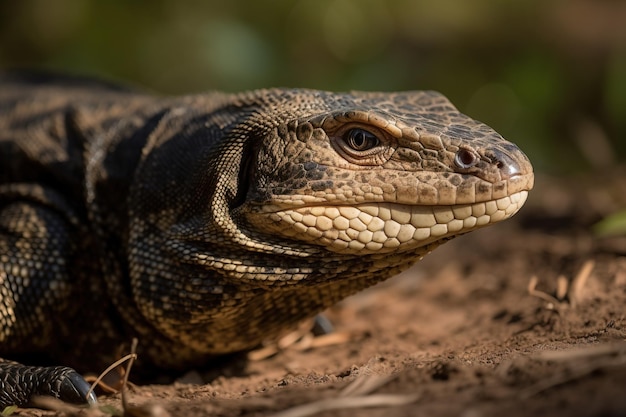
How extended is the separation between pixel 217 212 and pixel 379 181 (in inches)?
38.7

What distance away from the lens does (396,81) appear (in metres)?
13.2

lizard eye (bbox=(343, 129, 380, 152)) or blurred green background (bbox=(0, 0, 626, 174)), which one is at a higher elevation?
blurred green background (bbox=(0, 0, 626, 174))

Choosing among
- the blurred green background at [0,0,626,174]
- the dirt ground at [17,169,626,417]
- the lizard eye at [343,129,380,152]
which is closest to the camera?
the dirt ground at [17,169,626,417]

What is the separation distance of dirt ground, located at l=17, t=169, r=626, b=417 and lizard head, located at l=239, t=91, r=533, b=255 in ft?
2.46

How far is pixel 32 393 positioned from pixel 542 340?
303 cm

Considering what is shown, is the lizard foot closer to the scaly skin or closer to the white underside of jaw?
the scaly skin

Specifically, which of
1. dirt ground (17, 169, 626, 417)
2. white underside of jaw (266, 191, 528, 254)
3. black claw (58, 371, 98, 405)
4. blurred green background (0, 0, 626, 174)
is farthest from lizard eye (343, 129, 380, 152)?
blurred green background (0, 0, 626, 174)

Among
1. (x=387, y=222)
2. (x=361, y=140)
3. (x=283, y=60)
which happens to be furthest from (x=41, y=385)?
(x=283, y=60)

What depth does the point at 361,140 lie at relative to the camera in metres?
4.39

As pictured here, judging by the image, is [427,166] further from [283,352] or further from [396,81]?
[396,81]

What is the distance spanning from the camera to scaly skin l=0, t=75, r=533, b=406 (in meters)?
4.22

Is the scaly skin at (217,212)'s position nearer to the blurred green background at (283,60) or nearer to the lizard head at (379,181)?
the lizard head at (379,181)

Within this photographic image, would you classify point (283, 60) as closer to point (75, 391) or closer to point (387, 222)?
point (387, 222)

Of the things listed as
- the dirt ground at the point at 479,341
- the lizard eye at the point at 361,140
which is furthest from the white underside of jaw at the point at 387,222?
the dirt ground at the point at 479,341
